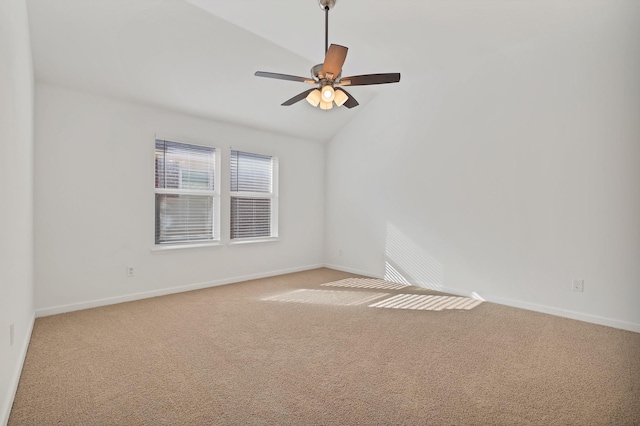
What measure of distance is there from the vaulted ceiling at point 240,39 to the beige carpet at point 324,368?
257 cm

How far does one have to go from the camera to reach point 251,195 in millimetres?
5254

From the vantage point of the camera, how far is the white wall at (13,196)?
1.70 metres

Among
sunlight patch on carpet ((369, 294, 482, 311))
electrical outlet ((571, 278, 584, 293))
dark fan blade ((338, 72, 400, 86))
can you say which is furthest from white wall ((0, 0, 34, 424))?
electrical outlet ((571, 278, 584, 293))

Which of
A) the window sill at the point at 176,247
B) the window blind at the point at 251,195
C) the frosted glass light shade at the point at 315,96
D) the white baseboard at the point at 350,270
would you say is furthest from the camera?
the white baseboard at the point at 350,270

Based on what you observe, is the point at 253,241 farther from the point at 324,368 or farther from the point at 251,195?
the point at 324,368

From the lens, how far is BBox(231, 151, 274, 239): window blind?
201 inches

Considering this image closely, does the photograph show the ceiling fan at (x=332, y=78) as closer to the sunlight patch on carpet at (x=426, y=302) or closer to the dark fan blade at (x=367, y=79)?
the dark fan blade at (x=367, y=79)

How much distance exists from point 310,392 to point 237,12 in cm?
332

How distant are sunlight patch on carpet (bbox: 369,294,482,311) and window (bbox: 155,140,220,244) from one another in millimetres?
2642

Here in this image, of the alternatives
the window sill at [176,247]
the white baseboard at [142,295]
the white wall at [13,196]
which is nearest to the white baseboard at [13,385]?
the white wall at [13,196]

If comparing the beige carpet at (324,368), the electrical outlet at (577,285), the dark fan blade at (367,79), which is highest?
the dark fan blade at (367,79)

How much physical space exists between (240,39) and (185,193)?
213 cm

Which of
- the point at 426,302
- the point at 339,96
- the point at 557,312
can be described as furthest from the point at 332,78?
the point at 557,312

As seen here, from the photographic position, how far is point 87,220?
3648 mm
